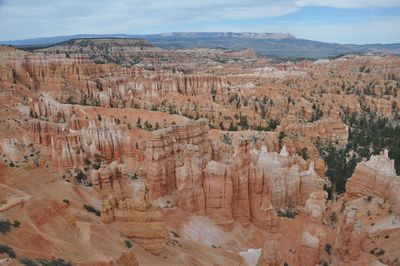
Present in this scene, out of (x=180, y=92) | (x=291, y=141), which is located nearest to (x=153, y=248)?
(x=291, y=141)

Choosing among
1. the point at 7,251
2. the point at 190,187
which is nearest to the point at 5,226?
the point at 7,251

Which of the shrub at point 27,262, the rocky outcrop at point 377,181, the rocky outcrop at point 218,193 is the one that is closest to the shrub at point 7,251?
the shrub at point 27,262

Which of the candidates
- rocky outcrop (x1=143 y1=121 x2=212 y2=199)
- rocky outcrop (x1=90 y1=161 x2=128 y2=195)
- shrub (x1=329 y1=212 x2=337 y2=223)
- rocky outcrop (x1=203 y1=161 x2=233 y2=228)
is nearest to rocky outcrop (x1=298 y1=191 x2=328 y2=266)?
rocky outcrop (x1=203 y1=161 x2=233 y2=228)

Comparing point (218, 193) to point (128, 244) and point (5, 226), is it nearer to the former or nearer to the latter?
point (128, 244)

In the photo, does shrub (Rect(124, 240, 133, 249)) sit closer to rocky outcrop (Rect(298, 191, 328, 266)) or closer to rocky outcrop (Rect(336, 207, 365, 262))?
rocky outcrop (Rect(298, 191, 328, 266))

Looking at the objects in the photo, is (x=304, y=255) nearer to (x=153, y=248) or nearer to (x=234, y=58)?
(x=153, y=248)

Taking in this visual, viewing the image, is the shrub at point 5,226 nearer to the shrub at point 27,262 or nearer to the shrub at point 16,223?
the shrub at point 16,223
